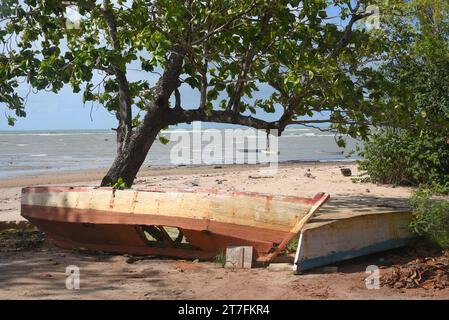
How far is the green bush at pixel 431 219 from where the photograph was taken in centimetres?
611

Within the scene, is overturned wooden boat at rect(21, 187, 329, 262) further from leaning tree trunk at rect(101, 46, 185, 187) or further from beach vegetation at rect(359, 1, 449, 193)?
beach vegetation at rect(359, 1, 449, 193)

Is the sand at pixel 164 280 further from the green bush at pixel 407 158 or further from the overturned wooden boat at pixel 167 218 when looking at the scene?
the green bush at pixel 407 158

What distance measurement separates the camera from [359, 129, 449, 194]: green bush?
12406 millimetres

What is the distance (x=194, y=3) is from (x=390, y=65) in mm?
6544

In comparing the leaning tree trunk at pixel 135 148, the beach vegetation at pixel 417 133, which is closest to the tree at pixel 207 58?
the leaning tree trunk at pixel 135 148

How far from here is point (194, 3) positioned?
7.55 m

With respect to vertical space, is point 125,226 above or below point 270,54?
below

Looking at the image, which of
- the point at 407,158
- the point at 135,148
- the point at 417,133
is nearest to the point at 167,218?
the point at 135,148

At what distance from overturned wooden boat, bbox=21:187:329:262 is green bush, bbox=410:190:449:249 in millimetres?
1157

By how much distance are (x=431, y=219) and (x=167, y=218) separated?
118 inches

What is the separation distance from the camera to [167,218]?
6.76 metres

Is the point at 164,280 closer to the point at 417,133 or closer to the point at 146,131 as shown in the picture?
the point at 146,131

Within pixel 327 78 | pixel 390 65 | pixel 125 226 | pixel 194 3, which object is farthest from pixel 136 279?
pixel 390 65
